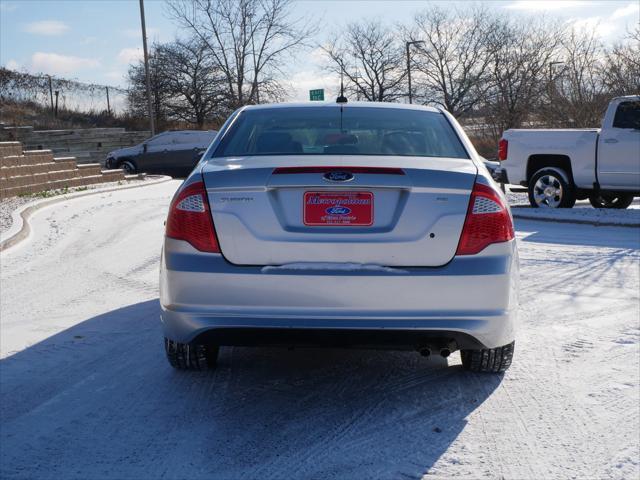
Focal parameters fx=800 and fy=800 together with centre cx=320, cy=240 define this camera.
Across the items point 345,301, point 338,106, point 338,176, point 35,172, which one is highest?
point 338,106

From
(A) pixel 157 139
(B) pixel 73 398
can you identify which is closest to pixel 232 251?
(B) pixel 73 398

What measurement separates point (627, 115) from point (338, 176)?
1176 centimetres

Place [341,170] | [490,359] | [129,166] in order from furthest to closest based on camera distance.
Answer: [129,166], [490,359], [341,170]

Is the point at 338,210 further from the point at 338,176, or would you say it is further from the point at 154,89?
the point at 154,89

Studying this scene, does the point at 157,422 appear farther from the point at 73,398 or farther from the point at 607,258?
the point at 607,258

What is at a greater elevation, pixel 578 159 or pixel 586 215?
pixel 578 159

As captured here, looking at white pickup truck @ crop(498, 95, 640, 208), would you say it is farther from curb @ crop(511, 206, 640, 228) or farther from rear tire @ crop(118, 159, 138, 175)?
rear tire @ crop(118, 159, 138, 175)

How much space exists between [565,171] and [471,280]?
11754mm

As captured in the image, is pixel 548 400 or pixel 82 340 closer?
pixel 548 400

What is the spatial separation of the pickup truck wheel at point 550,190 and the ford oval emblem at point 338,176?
11.7 metres

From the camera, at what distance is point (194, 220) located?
155 inches

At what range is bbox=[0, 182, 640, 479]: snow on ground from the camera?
137 inches

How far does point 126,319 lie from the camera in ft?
20.2

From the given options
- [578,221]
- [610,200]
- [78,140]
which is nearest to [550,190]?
[610,200]
